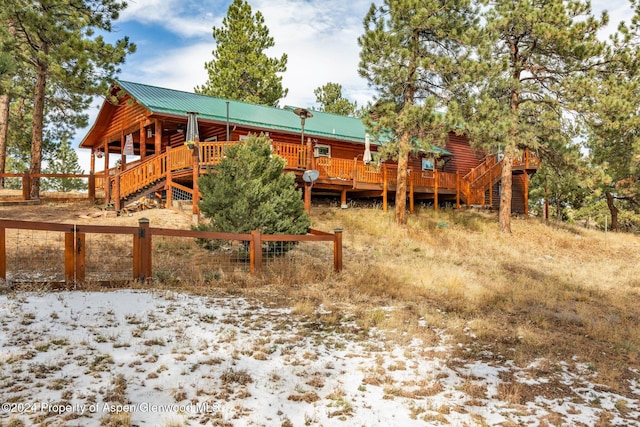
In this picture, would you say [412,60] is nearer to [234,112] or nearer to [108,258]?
[234,112]

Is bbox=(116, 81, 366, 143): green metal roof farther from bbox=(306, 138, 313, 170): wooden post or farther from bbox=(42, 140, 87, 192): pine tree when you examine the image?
bbox=(42, 140, 87, 192): pine tree

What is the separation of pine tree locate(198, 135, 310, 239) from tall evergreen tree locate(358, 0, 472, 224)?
27.6 feet

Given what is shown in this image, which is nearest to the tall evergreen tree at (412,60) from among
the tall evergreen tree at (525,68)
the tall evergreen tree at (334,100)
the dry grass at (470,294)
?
the tall evergreen tree at (525,68)

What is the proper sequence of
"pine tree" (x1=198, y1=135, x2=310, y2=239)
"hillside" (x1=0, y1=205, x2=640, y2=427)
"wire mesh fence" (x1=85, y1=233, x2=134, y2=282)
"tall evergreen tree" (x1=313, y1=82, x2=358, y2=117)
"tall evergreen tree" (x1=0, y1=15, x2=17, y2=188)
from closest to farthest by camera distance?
"hillside" (x1=0, y1=205, x2=640, y2=427) < "wire mesh fence" (x1=85, y1=233, x2=134, y2=282) < "tall evergreen tree" (x1=0, y1=15, x2=17, y2=188) < "pine tree" (x1=198, y1=135, x2=310, y2=239) < "tall evergreen tree" (x1=313, y1=82, x2=358, y2=117)

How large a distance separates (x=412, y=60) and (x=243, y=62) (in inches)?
797

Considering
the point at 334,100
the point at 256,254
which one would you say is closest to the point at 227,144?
the point at 256,254

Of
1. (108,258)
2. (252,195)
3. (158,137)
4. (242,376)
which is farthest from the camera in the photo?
(158,137)

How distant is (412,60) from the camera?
1888 centimetres

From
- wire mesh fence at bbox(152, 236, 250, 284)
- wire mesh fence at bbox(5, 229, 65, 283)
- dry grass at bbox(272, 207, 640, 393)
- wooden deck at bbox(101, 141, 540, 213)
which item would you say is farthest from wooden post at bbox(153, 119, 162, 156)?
dry grass at bbox(272, 207, 640, 393)

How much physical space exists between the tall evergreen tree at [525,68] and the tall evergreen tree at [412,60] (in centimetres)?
A: 136

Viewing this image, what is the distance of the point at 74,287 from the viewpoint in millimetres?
7398

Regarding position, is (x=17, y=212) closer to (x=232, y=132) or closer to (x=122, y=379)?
(x=232, y=132)

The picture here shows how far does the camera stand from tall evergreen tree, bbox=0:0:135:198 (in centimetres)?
1616

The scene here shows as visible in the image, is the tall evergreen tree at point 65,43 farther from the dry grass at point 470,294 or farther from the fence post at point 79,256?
the fence post at point 79,256
